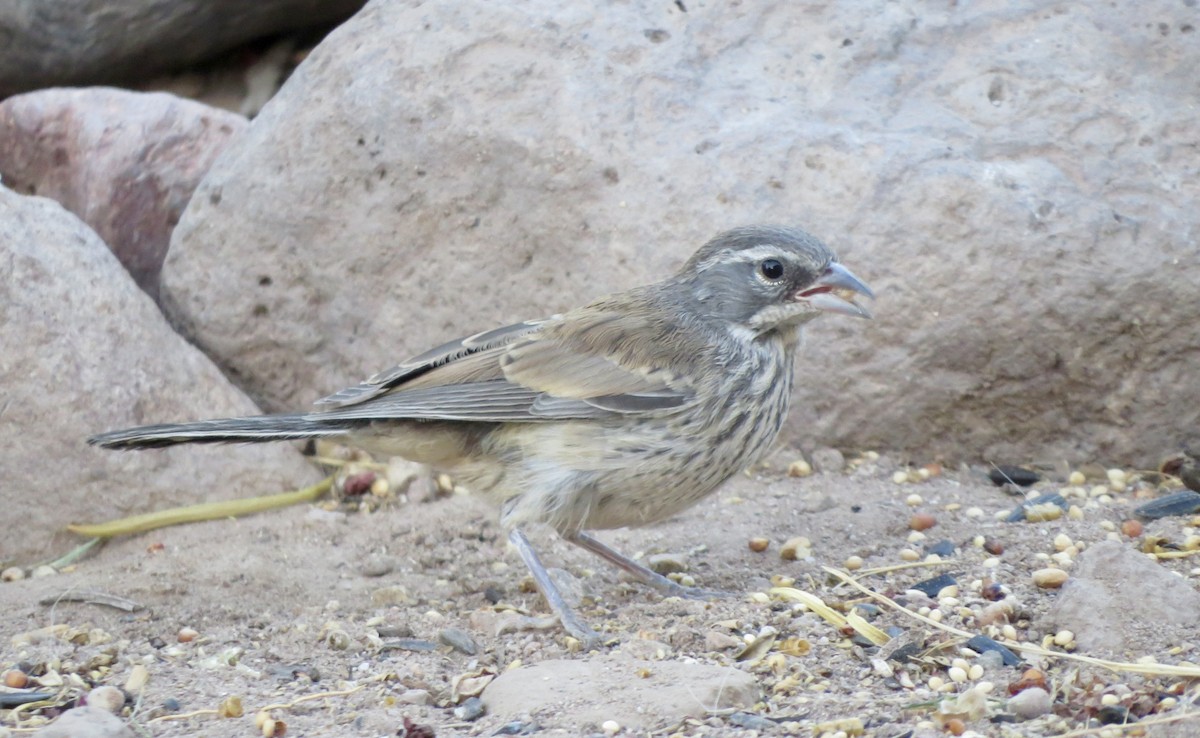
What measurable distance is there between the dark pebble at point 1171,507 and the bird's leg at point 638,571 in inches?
67.6

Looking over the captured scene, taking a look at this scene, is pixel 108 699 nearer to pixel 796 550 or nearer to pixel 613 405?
pixel 613 405

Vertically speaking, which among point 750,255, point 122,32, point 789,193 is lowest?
point 750,255

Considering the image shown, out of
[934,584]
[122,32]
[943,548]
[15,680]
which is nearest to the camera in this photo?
[15,680]

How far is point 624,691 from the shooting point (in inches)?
167

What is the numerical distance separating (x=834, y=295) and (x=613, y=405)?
93 centimetres

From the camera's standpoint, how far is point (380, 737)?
4168mm

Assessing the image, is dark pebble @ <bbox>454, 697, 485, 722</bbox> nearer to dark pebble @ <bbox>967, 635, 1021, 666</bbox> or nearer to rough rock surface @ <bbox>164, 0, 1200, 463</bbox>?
dark pebble @ <bbox>967, 635, 1021, 666</bbox>

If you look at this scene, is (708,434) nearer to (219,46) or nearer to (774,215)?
(774,215)

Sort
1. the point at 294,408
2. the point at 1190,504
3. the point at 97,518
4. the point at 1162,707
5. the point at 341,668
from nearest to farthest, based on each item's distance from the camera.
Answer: the point at 1162,707, the point at 341,668, the point at 1190,504, the point at 97,518, the point at 294,408

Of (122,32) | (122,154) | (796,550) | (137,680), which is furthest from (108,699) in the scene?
(122,32)

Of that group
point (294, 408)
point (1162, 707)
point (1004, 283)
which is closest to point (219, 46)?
point (294, 408)

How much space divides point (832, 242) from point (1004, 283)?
727 mm

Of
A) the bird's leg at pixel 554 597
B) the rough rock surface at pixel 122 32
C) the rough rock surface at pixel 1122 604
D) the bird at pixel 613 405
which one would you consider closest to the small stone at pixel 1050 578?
the rough rock surface at pixel 1122 604

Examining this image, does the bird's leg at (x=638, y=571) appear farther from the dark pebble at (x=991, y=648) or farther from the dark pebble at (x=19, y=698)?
the dark pebble at (x=19, y=698)
